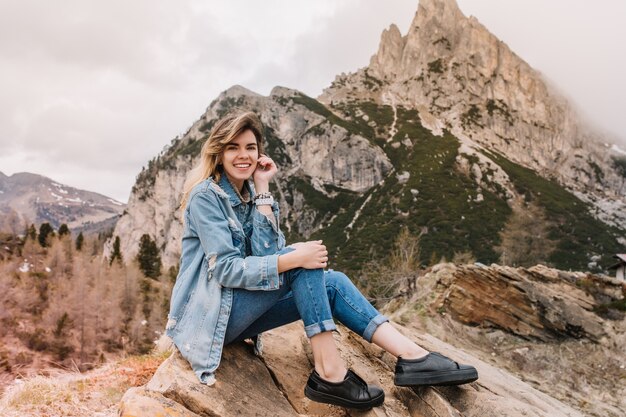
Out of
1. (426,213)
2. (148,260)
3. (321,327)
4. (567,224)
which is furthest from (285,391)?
(567,224)

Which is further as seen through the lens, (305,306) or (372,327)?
(372,327)

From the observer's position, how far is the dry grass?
388cm

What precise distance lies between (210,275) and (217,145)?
1302 mm

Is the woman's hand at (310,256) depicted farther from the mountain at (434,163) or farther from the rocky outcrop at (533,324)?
the mountain at (434,163)

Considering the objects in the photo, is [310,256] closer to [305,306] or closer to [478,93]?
[305,306]

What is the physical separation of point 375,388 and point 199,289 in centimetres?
184

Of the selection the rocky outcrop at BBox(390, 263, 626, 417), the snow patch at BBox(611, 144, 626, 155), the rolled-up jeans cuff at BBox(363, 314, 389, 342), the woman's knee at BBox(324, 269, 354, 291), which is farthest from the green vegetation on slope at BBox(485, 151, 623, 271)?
the woman's knee at BBox(324, 269, 354, 291)

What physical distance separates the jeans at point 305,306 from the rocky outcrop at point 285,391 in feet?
1.38

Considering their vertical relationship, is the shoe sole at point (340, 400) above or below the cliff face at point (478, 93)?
below

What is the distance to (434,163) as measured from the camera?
111688 millimetres

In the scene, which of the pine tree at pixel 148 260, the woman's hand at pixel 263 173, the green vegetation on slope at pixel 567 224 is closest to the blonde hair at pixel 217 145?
the woman's hand at pixel 263 173

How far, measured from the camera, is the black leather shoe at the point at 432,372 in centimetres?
378

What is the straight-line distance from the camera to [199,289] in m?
3.60

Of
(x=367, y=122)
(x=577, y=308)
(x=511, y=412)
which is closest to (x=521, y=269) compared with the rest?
(x=577, y=308)
